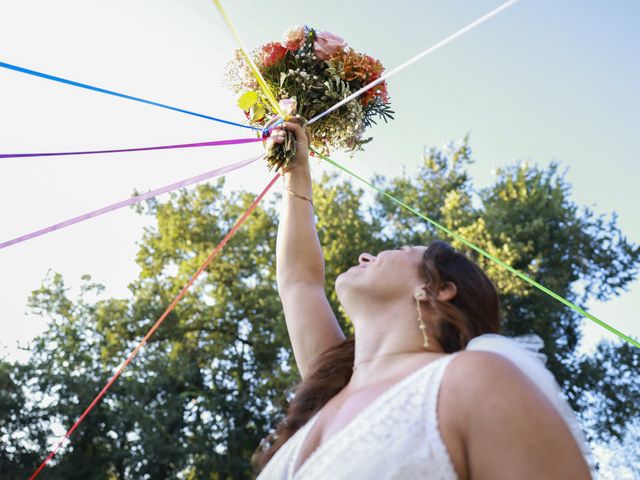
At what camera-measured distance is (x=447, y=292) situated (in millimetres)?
2191

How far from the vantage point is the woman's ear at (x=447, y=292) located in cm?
217

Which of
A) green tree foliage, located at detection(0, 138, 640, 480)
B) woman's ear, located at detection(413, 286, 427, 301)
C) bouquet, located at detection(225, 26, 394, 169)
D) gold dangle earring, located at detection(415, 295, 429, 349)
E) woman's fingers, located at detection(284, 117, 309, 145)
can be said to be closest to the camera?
gold dangle earring, located at detection(415, 295, 429, 349)

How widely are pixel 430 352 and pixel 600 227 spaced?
1740cm

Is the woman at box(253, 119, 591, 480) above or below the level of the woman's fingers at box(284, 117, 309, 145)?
below

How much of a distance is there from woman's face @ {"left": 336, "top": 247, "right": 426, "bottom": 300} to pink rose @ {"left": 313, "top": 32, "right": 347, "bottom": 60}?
5.17 ft

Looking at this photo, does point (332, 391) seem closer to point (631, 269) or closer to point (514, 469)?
point (514, 469)

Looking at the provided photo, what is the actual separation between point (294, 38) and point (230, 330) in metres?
15.8

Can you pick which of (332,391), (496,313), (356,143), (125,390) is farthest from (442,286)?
(125,390)

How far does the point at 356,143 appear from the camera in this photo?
3.65m

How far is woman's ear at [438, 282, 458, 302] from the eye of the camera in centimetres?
217

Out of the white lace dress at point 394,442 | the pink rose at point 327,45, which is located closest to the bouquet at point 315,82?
the pink rose at point 327,45

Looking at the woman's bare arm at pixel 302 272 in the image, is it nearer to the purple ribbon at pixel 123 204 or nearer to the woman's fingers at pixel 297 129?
the woman's fingers at pixel 297 129

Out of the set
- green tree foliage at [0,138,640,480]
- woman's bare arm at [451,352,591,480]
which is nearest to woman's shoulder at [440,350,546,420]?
woman's bare arm at [451,352,591,480]

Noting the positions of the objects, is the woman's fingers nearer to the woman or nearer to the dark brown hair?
the woman
